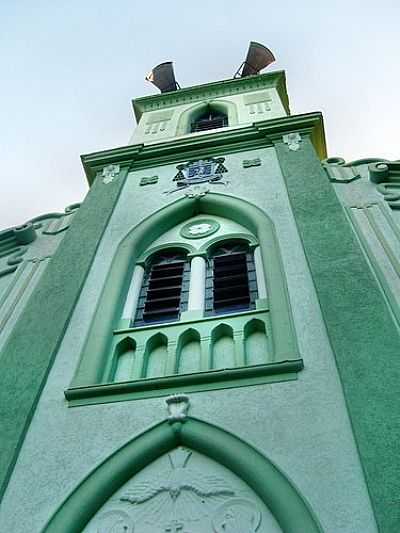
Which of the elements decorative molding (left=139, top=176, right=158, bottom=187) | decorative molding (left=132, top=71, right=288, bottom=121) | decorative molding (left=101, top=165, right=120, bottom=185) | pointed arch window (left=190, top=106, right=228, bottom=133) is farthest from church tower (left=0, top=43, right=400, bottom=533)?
decorative molding (left=132, top=71, right=288, bottom=121)

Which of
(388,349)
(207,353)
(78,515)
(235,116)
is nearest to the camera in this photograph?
(78,515)

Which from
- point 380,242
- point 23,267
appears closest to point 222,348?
point 380,242

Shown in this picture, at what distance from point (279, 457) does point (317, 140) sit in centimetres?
867

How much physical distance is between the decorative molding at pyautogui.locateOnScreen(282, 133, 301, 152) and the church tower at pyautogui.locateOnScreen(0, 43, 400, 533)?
0.25 metres

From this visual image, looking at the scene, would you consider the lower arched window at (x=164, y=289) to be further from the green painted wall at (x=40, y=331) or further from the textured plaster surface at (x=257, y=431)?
the textured plaster surface at (x=257, y=431)

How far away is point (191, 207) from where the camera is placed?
944 centimetres

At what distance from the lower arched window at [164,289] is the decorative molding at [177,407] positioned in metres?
1.78

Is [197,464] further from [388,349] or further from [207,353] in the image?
[388,349]

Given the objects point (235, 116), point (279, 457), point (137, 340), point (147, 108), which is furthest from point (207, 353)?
point (147, 108)

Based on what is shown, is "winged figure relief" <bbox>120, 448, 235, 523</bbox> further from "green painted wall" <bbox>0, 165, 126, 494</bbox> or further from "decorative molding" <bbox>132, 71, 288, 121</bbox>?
"decorative molding" <bbox>132, 71, 288, 121</bbox>

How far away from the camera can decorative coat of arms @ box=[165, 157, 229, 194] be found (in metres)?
10.1

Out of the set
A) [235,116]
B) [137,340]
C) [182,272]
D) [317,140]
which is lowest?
[137,340]

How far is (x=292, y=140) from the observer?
35.1ft

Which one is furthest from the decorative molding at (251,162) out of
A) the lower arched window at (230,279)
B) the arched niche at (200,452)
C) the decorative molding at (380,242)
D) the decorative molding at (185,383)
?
the arched niche at (200,452)
